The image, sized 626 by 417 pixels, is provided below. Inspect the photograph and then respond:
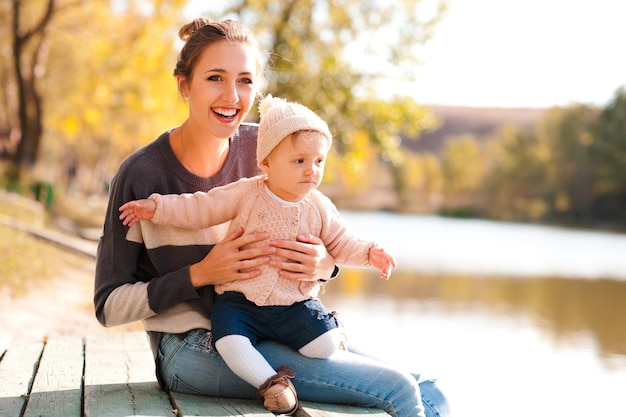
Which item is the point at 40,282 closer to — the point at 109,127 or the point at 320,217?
the point at 320,217

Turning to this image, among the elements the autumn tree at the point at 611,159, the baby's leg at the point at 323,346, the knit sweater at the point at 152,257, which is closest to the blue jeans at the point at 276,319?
the baby's leg at the point at 323,346

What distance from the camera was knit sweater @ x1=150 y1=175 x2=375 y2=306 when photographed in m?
2.79

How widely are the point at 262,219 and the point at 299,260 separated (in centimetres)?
19

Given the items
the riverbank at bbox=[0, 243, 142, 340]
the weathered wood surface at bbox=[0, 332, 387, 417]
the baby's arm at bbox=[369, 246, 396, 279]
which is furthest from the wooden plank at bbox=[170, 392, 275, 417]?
the riverbank at bbox=[0, 243, 142, 340]

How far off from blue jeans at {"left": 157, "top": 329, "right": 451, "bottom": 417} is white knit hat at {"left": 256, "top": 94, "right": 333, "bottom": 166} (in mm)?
643

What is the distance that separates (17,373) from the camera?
3141 mm

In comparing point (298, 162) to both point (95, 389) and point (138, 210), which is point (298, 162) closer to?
point (138, 210)

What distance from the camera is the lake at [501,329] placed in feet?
22.8

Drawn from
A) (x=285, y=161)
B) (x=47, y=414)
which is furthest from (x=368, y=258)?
(x=47, y=414)

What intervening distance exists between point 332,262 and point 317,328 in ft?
0.88

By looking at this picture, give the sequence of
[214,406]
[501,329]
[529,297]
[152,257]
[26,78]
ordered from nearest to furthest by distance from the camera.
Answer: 1. [214,406]
2. [152,257]
3. [501,329]
4. [529,297]
5. [26,78]

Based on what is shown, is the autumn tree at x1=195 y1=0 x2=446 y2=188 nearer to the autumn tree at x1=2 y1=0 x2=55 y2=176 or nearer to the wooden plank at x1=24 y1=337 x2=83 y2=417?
the autumn tree at x1=2 y1=0 x2=55 y2=176

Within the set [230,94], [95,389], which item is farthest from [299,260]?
[95,389]

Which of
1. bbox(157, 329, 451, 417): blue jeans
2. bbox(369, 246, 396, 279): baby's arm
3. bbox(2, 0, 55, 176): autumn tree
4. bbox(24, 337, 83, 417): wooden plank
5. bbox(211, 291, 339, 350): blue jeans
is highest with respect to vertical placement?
bbox(2, 0, 55, 176): autumn tree
